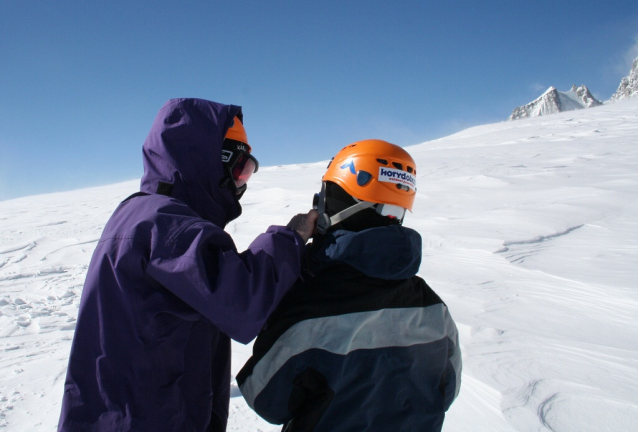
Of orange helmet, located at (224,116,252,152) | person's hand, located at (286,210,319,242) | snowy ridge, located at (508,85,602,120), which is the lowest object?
snowy ridge, located at (508,85,602,120)

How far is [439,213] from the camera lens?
7.49 metres

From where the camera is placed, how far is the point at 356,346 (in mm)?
1257

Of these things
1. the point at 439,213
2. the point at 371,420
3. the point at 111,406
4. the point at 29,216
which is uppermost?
the point at 111,406

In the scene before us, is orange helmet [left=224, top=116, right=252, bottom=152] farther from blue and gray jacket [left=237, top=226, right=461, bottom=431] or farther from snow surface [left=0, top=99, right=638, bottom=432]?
snow surface [left=0, top=99, right=638, bottom=432]

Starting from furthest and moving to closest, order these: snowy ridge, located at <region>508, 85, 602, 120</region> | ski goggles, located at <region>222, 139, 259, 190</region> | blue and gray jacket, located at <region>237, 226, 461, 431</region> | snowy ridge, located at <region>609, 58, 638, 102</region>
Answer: snowy ridge, located at <region>508, 85, 602, 120</region> → snowy ridge, located at <region>609, 58, 638, 102</region> → ski goggles, located at <region>222, 139, 259, 190</region> → blue and gray jacket, located at <region>237, 226, 461, 431</region>

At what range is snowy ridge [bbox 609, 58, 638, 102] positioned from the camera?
367 ft

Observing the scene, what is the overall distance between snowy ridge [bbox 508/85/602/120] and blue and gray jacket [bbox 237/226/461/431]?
163 meters

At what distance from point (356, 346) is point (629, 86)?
149 m

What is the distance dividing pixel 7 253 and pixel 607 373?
843 centimetres

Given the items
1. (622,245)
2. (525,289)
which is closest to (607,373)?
(525,289)

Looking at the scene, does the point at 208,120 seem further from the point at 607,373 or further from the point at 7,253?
the point at 7,253

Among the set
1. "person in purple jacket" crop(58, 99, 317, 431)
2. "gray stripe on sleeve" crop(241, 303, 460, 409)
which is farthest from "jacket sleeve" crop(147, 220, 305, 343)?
"gray stripe on sleeve" crop(241, 303, 460, 409)

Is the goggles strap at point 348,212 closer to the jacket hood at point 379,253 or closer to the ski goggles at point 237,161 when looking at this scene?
the jacket hood at point 379,253

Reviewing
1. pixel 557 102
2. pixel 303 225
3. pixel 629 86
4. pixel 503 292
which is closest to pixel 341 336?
pixel 303 225
